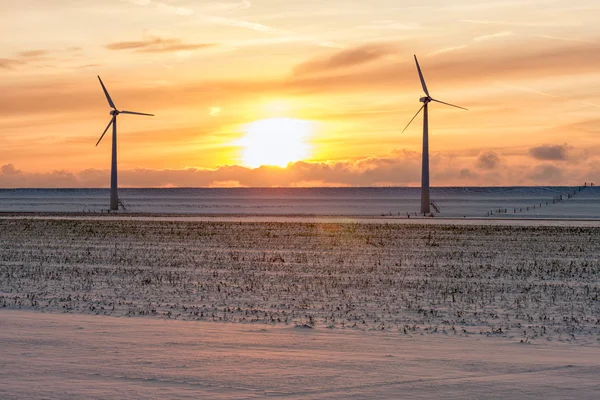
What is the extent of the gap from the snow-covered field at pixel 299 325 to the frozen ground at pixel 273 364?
0.12 ft

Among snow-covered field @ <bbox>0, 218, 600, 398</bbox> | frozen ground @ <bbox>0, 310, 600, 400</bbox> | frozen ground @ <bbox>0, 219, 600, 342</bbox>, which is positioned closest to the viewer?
frozen ground @ <bbox>0, 310, 600, 400</bbox>

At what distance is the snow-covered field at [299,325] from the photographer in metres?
13.3

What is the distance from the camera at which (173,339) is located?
17.0 metres

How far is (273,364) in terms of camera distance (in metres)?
14.7

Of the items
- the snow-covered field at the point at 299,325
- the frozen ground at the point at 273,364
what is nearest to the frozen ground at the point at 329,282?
the snow-covered field at the point at 299,325

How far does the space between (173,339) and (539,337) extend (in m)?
7.75

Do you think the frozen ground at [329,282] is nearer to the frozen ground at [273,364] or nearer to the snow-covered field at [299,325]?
the snow-covered field at [299,325]

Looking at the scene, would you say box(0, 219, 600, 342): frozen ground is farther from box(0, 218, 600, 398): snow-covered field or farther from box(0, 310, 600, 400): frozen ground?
box(0, 310, 600, 400): frozen ground

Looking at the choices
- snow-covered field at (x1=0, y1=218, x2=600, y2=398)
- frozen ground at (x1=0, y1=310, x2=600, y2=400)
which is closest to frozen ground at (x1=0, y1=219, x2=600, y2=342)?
snow-covered field at (x1=0, y1=218, x2=600, y2=398)

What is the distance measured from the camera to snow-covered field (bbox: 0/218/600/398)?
13.3 metres

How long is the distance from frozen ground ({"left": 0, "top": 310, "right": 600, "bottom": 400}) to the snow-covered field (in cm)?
4

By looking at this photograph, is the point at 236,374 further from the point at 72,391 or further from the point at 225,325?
the point at 225,325

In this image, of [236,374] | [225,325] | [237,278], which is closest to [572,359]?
[236,374]

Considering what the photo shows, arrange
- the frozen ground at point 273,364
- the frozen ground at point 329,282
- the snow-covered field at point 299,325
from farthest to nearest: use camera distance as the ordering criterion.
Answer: the frozen ground at point 329,282
the snow-covered field at point 299,325
the frozen ground at point 273,364
